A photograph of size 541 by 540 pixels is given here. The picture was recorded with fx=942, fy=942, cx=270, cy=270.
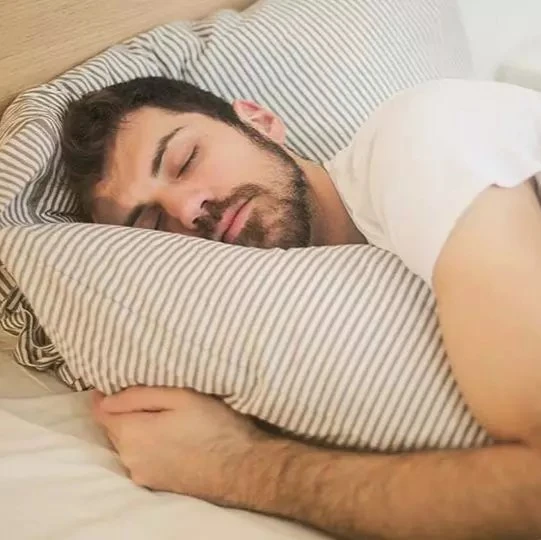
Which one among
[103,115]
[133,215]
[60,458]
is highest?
[103,115]

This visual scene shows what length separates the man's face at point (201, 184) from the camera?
115 cm

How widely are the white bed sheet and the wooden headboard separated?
444mm

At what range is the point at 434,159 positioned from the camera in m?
0.92

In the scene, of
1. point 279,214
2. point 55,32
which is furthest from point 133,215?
point 55,32

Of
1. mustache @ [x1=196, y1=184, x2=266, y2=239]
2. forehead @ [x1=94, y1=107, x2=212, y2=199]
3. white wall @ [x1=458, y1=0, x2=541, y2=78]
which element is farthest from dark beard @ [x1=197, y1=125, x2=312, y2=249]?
white wall @ [x1=458, y1=0, x2=541, y2=78]

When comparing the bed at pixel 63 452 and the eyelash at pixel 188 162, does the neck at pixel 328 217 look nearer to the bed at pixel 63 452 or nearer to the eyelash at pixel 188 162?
the eyelash at pixel 188 162

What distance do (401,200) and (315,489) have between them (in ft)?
0.95

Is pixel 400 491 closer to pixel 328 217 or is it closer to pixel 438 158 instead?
pixel 438 158

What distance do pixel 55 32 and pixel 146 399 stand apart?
21.5 inches

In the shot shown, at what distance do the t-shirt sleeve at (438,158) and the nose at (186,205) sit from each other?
0.75 feet

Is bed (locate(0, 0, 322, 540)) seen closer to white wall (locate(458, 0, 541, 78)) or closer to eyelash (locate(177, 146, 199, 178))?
eyelash (locate(177, 146, 199, 178))

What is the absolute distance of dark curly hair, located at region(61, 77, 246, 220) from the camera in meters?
1.15

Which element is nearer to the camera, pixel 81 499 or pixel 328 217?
pixel 81 499

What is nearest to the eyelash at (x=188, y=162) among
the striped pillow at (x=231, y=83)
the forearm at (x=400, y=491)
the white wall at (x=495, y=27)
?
the striped pillow at (x=231, y=83)
